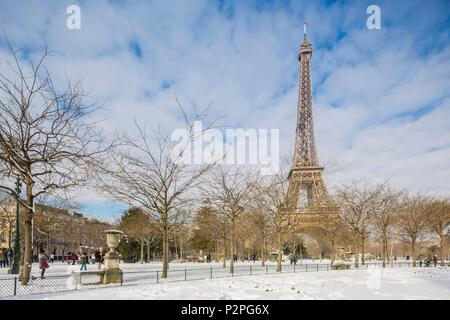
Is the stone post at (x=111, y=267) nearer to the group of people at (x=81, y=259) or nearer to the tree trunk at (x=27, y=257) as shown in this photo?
the tree trunk at (x=27, y=257)

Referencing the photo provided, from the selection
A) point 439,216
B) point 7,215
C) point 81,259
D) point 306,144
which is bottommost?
point 81,259

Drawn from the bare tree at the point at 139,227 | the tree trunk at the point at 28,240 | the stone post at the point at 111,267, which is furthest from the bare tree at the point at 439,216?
the tree trunk at the point at 28,240

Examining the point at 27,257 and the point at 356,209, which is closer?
the point at 27,257

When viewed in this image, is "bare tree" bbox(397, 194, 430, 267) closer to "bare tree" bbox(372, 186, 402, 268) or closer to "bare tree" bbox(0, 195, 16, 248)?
"bare tree" bbox(372, 186, 402, 268)

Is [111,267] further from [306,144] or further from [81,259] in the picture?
[306,144]

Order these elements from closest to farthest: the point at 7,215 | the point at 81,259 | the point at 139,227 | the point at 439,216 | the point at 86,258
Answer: the point at 81,259 → the point at 86,258 → the point at 7,215 → the point at 439,216 → the point at 139,227

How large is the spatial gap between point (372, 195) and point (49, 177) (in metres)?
29.6

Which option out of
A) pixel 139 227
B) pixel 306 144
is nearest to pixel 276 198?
pixel 139 227

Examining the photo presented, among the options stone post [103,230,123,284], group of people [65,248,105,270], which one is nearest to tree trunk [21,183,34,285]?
stone post [103,230,123,284]

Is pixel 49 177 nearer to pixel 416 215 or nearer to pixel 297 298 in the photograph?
pixel 297 298

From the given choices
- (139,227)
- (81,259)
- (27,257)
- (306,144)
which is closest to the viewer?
(27,257)

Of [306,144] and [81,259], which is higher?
[306,144]
